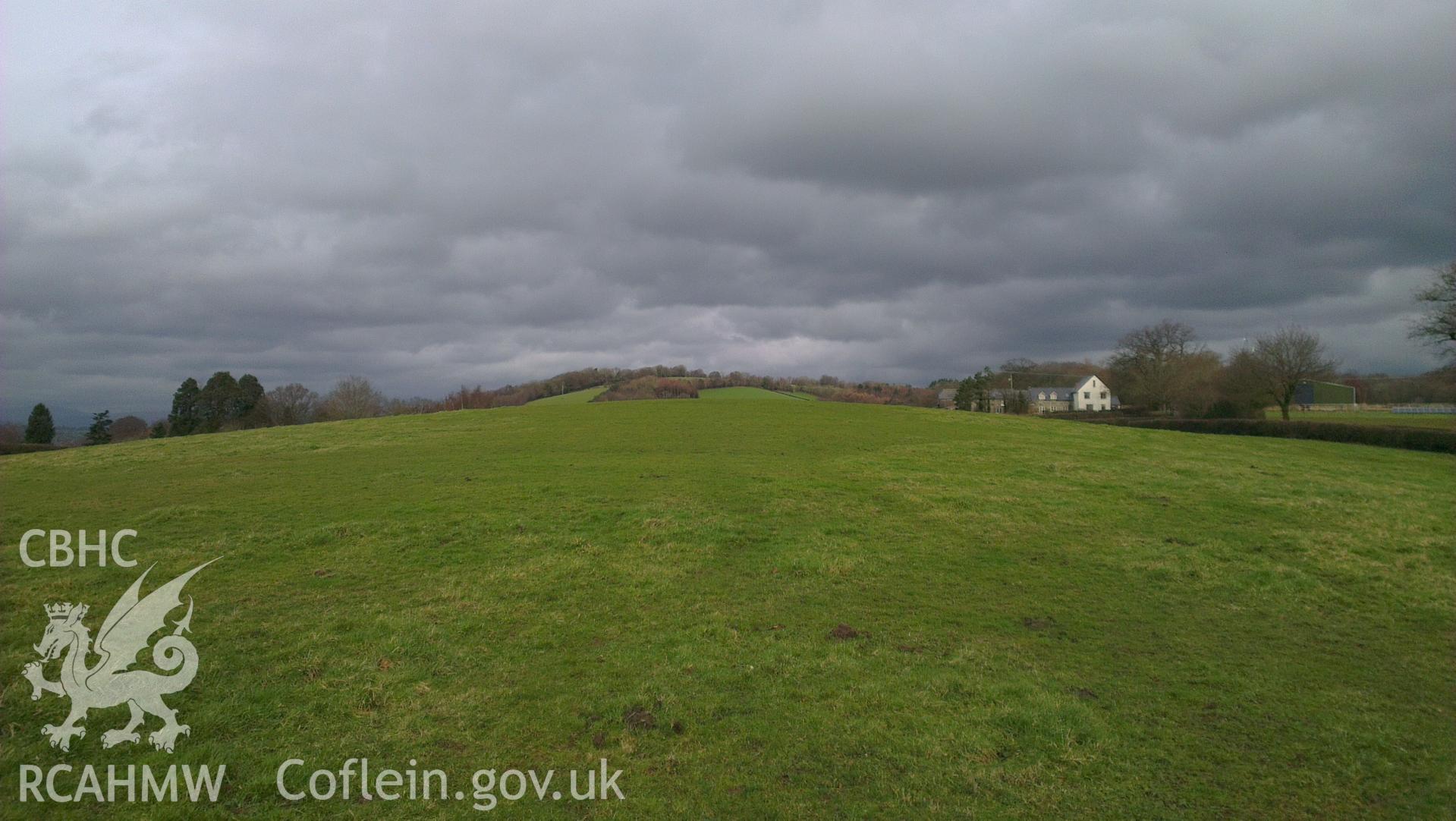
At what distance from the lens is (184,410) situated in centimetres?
6588

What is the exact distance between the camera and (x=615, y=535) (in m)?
14.3

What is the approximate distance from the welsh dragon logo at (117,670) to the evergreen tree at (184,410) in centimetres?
7002

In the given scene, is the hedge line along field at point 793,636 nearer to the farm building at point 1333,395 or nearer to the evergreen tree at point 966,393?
the evergreen tree at point 966,393

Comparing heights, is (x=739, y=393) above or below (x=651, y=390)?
below

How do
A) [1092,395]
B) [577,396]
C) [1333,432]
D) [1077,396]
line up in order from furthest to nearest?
1. [1092,395]
2. [1077,396]
3. [577,396]
4. [1333,432]

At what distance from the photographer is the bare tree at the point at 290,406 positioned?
2782 inches

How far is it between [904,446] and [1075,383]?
12176 centimetres

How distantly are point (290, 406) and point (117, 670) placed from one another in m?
78.3

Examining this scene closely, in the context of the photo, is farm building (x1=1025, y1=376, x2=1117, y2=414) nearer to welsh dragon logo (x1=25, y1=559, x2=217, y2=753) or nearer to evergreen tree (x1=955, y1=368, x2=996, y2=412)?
evergreen tree (x1=955, y1=368, x2=996, y2=412)

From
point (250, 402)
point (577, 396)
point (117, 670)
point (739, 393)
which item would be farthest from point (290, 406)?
point (117, 670)

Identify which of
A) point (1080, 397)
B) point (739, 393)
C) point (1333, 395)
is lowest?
point (1333, 395)

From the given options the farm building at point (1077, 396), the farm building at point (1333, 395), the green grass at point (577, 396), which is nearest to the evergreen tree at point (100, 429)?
the green grass at point (577, 396)

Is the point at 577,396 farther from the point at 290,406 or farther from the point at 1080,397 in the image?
the point at 1080,397

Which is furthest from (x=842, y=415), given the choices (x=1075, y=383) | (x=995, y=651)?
(x=1075, y=383)
